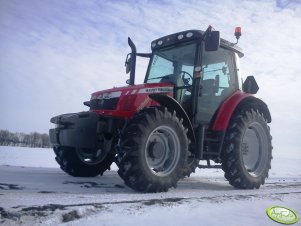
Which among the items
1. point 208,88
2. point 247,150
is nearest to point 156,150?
point 208,88

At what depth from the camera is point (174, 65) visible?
5.88m

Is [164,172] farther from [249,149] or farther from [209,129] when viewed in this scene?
[249,149]

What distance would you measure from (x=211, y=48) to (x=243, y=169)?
6.65 feet

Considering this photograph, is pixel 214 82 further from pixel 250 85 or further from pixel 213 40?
pixel 213 40

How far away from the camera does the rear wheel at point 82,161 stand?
5.73 m

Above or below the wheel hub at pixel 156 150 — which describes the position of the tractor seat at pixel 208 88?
above

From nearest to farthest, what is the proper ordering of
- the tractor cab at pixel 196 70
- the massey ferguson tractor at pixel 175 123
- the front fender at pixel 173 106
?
1. the massey ferguson tractor at pixel 175 123
2. the front fender at pixel 173 106
3. the tractor cab at pixel 196 70

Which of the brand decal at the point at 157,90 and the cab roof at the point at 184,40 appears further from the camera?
the cab roof at the point at 184,40

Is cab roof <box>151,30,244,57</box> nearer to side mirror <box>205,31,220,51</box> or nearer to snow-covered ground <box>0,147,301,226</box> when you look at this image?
side mirror <box>205,31,220,51</box>

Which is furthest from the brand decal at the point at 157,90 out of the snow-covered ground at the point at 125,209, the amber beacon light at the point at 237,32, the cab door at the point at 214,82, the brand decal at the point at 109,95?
the amber beacon light at the point at 237,32

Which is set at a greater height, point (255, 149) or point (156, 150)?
point (255, 149)

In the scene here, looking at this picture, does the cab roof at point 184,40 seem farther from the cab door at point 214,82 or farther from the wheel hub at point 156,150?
the wheel hub at point 156,150

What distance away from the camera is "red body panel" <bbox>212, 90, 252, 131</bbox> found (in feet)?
18.2

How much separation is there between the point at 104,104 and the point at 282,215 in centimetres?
312
